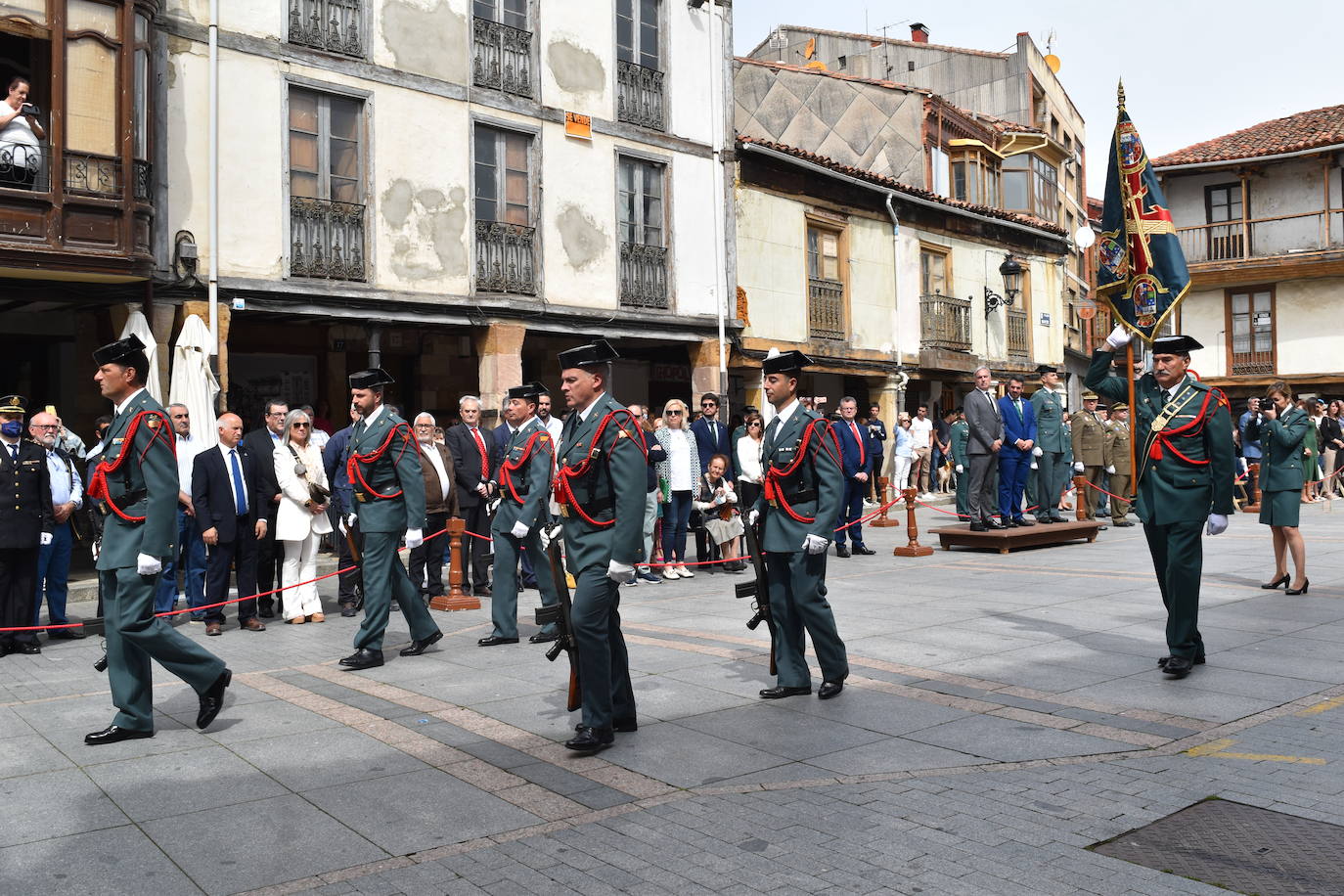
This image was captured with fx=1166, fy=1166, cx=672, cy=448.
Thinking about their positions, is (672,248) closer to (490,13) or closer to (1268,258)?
(490,13)

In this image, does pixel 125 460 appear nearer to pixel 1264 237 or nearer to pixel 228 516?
pixel 228 516

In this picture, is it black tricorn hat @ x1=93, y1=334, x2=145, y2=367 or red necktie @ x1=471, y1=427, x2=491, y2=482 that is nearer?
black tricorn hat @ x1=93, y1=334, x2=145, y2=367

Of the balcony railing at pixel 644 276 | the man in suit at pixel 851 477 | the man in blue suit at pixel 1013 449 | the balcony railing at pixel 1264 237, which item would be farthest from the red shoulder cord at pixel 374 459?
the balcony railing at pixel 1264 237

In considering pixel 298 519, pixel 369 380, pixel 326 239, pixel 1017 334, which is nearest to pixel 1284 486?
pixel 369 380

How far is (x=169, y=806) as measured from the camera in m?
4.88

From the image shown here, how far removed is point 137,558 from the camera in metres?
6.04

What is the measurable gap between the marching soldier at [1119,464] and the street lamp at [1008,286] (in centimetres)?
1026

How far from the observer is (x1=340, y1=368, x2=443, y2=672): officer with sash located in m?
7.95

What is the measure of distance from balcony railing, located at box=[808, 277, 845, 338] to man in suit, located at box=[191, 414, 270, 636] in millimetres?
14739

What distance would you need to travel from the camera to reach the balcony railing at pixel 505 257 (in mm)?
17297

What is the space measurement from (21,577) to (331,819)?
5708 millimetres

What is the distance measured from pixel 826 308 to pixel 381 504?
16787 mm

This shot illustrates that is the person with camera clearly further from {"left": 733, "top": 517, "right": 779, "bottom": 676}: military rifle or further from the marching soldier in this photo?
the marching soldier

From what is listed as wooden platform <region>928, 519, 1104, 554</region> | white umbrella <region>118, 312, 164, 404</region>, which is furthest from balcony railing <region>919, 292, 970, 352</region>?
white umbrella <region>118, 312, 164, 404</region>
